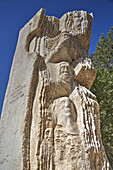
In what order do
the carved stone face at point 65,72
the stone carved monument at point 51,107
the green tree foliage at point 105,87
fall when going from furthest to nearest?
1. the green tree foliage at point 105,87
2. the carved stone face at point 65,72
3. the stone carved monument at point 51,107

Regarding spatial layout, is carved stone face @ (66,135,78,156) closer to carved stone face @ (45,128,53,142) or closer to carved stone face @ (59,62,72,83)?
carved stone face @ (45,128,53,142)

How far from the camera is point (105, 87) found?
748 centimetres

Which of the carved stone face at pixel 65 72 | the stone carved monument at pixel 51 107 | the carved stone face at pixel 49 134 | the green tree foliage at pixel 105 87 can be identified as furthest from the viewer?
the green tree foliage at pixel 105 87

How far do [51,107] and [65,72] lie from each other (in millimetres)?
862

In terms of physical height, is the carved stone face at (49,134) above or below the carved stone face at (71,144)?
above

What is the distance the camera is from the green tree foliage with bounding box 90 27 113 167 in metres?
6.86

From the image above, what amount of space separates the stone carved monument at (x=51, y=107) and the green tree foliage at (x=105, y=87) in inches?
127

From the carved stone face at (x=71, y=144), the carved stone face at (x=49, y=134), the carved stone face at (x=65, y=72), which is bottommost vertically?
the carved stone face at (x=71, y=144)

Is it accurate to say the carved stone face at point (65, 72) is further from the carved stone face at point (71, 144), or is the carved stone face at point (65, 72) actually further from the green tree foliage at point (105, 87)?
the green tree foliage at point (105, 87)

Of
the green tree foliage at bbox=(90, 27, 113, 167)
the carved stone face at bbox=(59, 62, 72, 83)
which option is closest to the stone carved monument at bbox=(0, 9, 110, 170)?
the carved stone face at bbox=(59, 62, 72, 83)

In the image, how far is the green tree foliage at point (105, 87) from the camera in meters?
6.86

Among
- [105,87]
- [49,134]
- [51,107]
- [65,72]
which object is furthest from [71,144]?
[105,87]

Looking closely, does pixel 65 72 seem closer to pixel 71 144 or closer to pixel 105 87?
pixel 71 144

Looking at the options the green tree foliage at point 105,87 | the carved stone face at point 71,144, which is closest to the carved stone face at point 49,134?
the carved stone face at point 71,144
